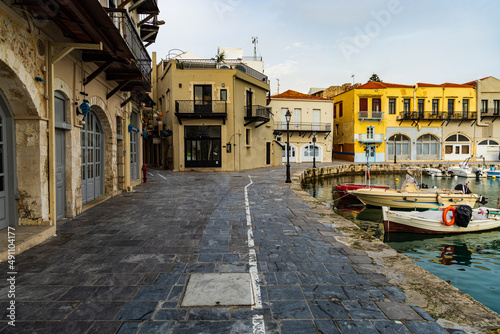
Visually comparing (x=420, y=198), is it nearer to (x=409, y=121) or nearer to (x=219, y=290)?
(x=219, y=290)

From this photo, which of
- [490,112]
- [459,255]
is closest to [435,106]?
[490,112]

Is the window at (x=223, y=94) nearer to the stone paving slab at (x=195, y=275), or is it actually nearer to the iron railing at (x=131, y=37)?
the iron railing at (x=131, y=37)

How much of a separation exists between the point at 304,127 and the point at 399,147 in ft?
42.4

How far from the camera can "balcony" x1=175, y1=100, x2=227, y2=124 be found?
981 inches

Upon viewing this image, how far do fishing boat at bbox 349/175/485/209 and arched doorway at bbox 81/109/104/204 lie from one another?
39.8ft

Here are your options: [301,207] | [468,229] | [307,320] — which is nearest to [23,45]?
[307,320]

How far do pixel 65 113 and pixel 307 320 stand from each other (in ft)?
25.1

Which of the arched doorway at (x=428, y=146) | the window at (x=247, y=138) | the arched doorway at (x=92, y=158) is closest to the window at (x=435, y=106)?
the arched doorway at (x=428, y=146)

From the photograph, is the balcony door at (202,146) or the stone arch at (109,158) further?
the balcony door at (202,146)

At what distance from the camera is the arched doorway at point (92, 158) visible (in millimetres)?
9805

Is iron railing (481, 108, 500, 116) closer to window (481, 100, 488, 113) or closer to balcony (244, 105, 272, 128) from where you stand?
window (481, 100, 488, 113)

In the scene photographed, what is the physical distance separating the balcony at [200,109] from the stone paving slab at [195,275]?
59.3 feet

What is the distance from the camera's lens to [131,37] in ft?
34.9

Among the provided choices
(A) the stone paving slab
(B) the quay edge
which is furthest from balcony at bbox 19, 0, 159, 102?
(B) the quay edge
